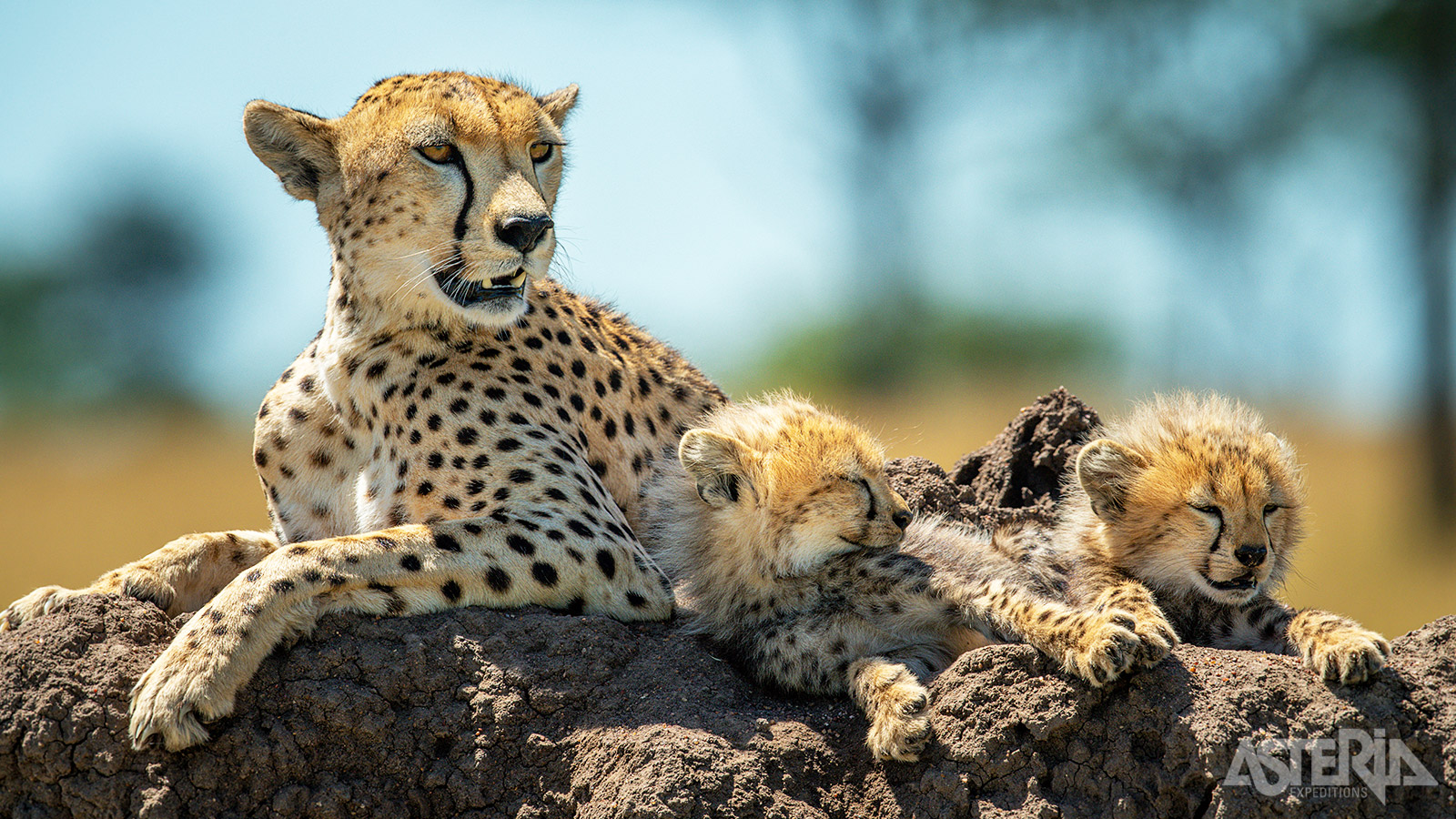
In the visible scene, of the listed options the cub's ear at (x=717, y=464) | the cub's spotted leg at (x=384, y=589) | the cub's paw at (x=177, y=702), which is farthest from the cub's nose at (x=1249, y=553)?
the cub's paw at (x=177, y=702)

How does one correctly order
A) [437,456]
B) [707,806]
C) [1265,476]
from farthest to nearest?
1. [437,456]
2. [1265,476]
3. [707,806]

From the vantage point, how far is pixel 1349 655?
8.04ft

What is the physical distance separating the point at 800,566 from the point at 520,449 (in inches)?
33.8

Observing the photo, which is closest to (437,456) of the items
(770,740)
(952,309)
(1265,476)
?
(770,740)

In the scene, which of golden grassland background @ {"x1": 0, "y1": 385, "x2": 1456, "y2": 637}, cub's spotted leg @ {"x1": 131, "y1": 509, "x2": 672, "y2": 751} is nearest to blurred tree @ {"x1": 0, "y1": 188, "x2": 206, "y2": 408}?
golden grassland background @ {"x1": 0, "y1": 385, "x2": 1456, "y2": 637}

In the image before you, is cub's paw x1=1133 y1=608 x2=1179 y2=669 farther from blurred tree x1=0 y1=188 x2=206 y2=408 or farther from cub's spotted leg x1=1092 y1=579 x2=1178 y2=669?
blurred tree x1=0 y1=188 x2=206 y2=408

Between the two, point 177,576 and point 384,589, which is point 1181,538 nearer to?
point 384,589

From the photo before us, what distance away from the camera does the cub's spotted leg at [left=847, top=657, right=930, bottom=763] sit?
8.45 feet

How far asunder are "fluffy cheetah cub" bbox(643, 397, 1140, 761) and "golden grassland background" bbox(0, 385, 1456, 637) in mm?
4843

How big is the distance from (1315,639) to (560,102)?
272cm

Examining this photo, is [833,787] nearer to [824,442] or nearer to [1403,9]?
[824,442]

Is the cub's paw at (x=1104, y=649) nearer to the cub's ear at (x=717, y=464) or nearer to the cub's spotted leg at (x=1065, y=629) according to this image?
the cub's spotted leg at (x=1065, y=629)

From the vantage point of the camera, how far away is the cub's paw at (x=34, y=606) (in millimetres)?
2992

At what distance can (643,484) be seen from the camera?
392 cm
